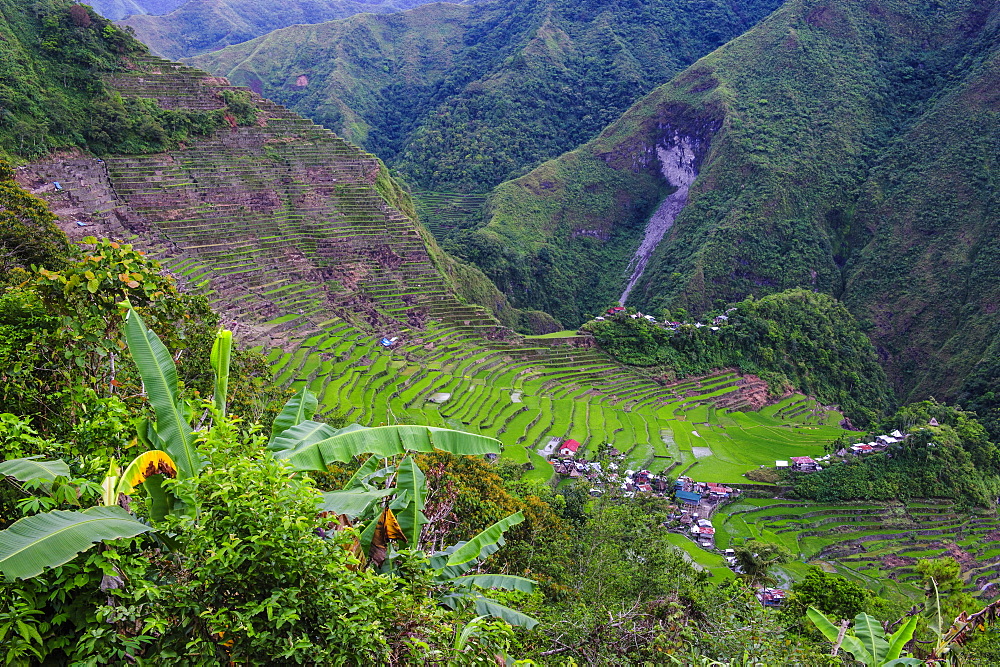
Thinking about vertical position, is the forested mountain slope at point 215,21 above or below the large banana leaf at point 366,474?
above

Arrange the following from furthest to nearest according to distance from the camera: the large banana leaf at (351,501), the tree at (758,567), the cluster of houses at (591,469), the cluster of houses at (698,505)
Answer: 1. the cluster of houses at (591,469)
2. the cluster of houses at (698,505)
3. the tree at (758,567)
4. the large banana leaf at (351,501)

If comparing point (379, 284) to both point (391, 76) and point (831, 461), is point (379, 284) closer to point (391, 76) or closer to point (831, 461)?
point (831, 461)

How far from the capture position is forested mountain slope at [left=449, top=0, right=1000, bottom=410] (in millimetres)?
50875

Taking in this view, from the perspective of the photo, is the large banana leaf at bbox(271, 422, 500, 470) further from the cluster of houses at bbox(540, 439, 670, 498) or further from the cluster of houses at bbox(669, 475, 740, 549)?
the cluster of houses at bbox(669, 475, 740, 549)

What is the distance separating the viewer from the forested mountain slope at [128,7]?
13800 cm

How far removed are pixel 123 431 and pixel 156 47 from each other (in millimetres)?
136089

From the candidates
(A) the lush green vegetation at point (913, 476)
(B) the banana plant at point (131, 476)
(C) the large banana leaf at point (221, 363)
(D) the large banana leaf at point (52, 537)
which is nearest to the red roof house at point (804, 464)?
(A) the lush green vegetation at point (913, 476)

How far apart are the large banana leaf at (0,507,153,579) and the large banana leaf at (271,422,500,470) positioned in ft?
3.89

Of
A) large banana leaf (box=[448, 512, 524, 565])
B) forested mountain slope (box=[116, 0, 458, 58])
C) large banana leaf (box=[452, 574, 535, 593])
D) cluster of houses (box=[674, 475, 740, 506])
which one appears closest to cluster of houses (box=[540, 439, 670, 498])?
cluster of houses (box=[674, 475, 740, 506])

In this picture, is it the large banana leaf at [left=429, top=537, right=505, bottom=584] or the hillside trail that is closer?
the large banana leaf at [left=429, top=537, right=505, bottom=584]

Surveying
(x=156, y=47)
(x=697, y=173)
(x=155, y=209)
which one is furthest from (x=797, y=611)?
(x=156, y=47)

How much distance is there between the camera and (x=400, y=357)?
96.1 ft

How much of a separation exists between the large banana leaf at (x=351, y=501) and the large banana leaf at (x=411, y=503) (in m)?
0.25

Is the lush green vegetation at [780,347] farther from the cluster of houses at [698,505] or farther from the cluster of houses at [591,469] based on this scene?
the cluster of houses at [698,505]
